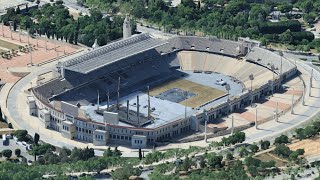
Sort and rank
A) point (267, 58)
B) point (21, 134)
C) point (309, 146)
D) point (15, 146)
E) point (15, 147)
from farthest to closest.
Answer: point (267, 58)
point (21, 134)
point (15, 146)
point (15, 147)
point (309, 146)

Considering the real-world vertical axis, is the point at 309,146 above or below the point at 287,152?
below

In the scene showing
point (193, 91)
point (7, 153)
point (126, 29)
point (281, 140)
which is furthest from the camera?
point (126, 29)

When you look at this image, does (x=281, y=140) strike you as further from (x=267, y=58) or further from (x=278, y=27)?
(x=278, y=27)

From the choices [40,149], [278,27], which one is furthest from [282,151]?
[278,27]

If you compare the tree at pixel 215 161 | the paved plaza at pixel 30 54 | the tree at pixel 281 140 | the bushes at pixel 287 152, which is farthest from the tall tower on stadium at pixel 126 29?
the tree at pixel 215 161

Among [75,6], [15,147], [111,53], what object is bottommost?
[15,147]

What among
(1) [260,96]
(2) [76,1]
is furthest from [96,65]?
(2) [76,1]
